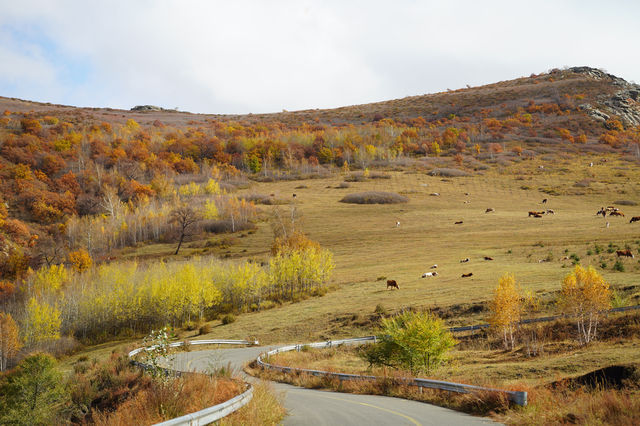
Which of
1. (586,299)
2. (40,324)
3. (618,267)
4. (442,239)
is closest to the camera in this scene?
(586,299)

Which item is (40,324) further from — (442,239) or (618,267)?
(618,267)

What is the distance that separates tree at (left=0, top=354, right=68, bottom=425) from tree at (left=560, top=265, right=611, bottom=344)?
1097 inches

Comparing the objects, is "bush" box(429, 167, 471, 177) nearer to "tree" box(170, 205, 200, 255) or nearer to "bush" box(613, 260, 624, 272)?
"tree" box(170, 205, 200, 255)

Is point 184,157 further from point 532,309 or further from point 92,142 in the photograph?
point 532,309

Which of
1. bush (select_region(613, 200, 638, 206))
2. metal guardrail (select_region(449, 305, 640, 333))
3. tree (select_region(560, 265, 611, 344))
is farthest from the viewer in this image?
bush (select_region(613, 200, 638, 206))

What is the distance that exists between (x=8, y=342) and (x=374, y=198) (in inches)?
3239

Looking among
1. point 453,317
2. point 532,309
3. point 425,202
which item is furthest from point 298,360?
point 425,202

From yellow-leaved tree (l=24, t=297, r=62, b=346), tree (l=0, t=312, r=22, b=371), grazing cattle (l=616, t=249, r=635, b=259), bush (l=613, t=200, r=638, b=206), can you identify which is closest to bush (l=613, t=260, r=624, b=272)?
grazing cattle (l=616, t=249, r=635, b=259)

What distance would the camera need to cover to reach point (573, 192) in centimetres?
11475

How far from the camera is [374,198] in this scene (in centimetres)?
11512

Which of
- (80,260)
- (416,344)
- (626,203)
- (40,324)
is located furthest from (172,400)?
(626,203)

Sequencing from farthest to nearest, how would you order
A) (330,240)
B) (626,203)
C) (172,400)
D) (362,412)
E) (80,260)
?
(626,203), (330,240), (80,260), (362,412), (172,400)

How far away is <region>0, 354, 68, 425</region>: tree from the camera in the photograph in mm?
23391

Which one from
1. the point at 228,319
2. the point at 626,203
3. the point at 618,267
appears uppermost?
the point at 626,203
